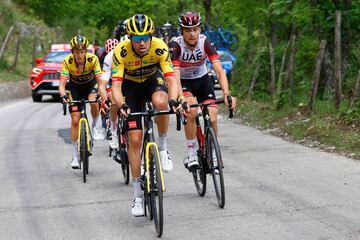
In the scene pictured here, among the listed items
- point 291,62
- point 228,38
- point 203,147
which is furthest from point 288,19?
point 228,38

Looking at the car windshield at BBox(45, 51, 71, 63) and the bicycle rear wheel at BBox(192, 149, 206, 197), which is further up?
the car windshield at BBox(45, 51, 71, 63)

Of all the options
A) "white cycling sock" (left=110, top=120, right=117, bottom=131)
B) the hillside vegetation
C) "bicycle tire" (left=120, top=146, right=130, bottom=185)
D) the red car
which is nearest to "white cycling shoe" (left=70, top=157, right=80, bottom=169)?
"white cycling sock" (left=110, top=120, right=117, bottom=131)

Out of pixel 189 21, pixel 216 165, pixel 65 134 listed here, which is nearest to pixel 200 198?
pixel 216 165

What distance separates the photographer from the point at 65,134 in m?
16.2

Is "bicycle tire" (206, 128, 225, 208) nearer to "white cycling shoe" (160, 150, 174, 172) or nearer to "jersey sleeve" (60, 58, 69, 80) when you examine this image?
"white cycling shoe" (160, 150, 174, 172)

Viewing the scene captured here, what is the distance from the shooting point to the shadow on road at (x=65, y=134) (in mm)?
15108

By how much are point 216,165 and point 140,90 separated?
3.82 feet

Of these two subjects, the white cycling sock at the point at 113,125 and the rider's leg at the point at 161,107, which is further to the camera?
the white cycling sock at the point at 113,125

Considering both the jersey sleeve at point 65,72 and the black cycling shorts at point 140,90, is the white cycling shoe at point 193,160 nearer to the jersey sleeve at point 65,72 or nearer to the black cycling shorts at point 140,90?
the black cycling shorts at point 140,90

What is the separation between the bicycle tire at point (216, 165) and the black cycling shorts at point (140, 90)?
0.73 metres

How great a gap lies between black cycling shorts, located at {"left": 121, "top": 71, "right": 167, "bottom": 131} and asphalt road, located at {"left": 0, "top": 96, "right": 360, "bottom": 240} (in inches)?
45.8

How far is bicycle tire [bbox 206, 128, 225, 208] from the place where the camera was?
7.70 m

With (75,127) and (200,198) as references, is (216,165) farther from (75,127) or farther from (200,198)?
(75,127)

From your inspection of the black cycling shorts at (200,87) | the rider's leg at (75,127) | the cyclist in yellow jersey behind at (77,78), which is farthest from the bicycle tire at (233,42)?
the black cycling shorts at (200,87)
